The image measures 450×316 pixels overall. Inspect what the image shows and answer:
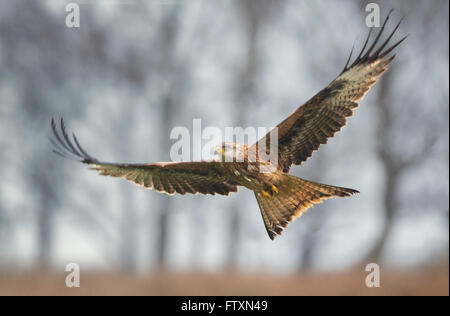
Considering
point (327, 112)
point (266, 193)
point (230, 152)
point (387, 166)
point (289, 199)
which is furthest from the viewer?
point (387, 166)

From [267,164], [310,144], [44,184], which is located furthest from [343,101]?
[44,184]

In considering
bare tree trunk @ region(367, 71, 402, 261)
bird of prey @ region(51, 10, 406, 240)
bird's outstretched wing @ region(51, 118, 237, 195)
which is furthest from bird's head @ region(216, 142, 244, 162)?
bare tree trunk @ region(367, 71, 402, 261)

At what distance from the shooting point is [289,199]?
15.9ft

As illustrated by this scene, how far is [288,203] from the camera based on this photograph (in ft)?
15.9

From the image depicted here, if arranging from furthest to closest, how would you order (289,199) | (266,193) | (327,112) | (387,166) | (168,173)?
1. (387,166)
2. (168,173)
3. (327,112)
4. (289,199)
5. (266,193)

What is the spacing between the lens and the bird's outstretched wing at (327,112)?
488cm

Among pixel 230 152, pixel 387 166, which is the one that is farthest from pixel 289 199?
pixel 387 166

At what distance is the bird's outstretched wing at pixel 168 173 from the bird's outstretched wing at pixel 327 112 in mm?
628

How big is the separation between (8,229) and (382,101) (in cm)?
1105

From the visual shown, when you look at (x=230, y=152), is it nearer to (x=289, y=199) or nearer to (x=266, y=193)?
(x=266, y=193)

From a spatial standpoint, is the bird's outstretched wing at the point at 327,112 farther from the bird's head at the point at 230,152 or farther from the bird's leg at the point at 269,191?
the bird's head at the point at 230,152

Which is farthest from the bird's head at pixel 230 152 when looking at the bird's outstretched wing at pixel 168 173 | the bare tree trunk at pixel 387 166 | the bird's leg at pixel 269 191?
the bare tree trunk at pixel 387 166

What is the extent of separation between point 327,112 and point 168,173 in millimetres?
1643
